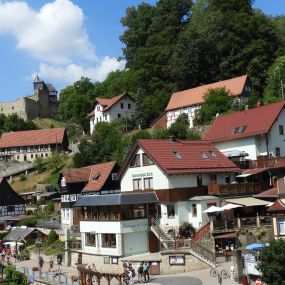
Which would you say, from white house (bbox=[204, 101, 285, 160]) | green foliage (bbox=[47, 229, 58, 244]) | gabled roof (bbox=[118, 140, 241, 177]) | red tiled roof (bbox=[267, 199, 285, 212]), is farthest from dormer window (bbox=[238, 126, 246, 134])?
green foliage (bbox=[47, 229, 58, 244])

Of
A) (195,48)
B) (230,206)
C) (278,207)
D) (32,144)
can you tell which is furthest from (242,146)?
(32,144)

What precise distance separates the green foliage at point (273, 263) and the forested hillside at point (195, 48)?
145ft

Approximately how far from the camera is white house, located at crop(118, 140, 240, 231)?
4522 centimetres

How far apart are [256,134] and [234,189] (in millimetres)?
8618

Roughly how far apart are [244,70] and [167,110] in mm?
12878

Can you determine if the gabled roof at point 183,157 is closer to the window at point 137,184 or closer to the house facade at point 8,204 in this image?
the window at point 137,184

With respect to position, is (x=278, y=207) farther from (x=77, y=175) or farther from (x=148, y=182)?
(x=77, y=175)

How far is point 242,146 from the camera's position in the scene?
179 ft

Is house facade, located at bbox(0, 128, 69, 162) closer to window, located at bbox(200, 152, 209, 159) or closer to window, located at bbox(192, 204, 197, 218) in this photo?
window, located at bbox(200, 152, 209, 159)

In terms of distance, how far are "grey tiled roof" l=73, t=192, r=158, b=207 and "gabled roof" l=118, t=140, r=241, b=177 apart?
258cm

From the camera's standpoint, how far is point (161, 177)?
45.9 metres

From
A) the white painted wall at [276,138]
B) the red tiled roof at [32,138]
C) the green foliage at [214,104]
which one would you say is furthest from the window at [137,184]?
the red tiled roof at [32,138]

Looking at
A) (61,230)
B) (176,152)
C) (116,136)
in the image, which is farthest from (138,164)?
(116,136)

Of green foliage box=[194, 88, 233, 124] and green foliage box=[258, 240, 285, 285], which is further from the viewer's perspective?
green foliage box=[194, 88, 233, 124]
